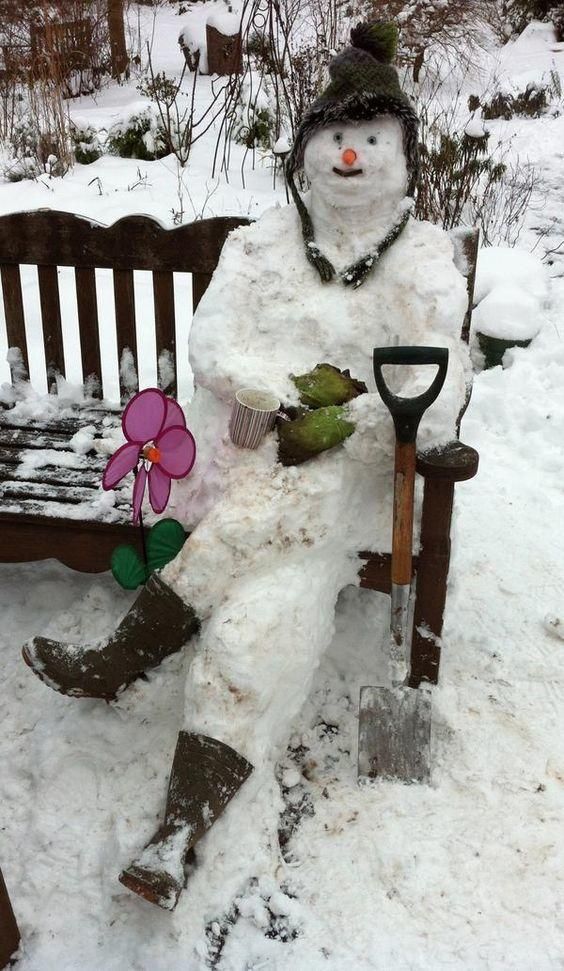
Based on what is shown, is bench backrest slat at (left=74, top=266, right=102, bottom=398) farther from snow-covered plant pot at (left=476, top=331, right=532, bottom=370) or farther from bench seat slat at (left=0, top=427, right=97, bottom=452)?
snow-covered plant pot at (left=476, top=331, right=532, bottom=370)

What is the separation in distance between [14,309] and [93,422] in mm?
527

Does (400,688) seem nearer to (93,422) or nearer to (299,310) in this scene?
(299,310)

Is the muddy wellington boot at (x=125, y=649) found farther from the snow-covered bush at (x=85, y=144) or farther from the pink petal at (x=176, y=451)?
the snow-covered bush at (x=85, y=144)

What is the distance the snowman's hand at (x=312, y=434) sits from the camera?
5.75ft

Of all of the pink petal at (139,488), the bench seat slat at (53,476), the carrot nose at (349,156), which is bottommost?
the bench seat slat at (53,476)

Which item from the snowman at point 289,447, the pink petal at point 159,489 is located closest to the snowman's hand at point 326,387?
the snowman at point 289,447

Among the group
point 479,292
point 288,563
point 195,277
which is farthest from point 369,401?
point 479,292

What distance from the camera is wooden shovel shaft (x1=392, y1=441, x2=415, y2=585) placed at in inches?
66.1

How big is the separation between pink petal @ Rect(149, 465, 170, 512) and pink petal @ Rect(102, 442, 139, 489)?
60 mm

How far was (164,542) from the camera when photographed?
6.37ft

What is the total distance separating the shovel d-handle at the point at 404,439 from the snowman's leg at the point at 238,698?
19 centimetres

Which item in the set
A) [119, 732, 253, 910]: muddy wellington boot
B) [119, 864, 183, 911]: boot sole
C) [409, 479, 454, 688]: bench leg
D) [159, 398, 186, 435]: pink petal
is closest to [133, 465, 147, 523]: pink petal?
[159, 398, 186, 435]: pink petal

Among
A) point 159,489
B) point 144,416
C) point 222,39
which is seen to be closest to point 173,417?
point 144,416

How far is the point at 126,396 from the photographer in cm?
274
